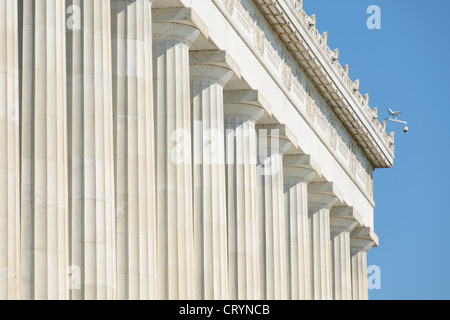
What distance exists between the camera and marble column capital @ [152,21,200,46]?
77.0 m

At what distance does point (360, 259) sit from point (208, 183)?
178 ft

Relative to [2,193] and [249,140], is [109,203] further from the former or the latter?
[249,140]

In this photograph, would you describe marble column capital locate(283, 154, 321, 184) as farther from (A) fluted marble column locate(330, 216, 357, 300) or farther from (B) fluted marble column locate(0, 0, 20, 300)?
(B) fluted marble column locate(0, 0, 20, 300)

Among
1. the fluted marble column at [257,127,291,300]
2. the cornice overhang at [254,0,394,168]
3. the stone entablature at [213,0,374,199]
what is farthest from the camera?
the cornice overhang at [254,0,394,168]

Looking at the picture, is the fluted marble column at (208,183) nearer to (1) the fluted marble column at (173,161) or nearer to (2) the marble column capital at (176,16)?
(1) the fluted marble column at (173,161)

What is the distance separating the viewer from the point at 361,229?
131 m

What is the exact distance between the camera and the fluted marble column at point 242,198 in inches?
3482

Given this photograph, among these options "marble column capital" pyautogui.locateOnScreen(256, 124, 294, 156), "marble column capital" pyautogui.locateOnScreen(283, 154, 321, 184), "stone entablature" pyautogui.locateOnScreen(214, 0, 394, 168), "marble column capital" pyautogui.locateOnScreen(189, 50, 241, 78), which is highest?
"stone entablature" pyautogui.locateOnScreen(214, 0, 394, 168)

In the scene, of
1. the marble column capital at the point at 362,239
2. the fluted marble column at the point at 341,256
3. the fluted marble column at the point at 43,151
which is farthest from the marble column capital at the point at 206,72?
the marble column capital at the point at 362,239

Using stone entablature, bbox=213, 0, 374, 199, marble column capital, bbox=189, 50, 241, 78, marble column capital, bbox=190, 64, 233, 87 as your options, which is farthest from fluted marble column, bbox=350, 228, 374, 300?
marble column capital, bbox=189, 50, 241, 78

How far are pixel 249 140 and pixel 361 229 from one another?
4194 centimetres

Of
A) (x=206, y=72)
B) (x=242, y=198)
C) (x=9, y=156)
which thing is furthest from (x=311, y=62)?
(x=9, y=156)

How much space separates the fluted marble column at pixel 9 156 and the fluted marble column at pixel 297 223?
1982 inches

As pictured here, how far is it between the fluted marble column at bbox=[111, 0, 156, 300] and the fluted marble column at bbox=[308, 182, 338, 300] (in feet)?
144
